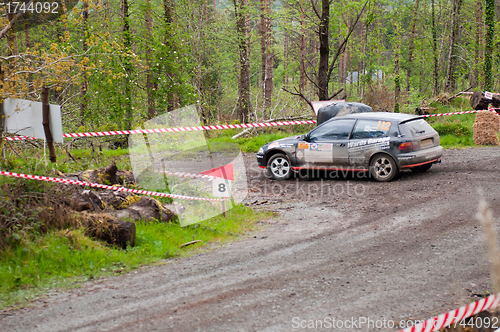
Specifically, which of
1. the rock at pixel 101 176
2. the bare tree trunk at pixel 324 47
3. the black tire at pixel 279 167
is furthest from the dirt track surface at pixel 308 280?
the bare tree trunk at pixel 324 47

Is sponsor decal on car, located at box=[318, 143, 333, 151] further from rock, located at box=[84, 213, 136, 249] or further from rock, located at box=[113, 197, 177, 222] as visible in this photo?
rock, located at box=[84, 213, 136, 249]

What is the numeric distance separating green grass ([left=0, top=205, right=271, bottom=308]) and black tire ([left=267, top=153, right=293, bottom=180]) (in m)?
4.58

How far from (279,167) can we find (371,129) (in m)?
2.70

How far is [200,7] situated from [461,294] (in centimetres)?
1853

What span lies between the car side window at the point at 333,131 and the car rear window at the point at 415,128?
131cm

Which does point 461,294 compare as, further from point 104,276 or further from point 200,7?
point 200,7

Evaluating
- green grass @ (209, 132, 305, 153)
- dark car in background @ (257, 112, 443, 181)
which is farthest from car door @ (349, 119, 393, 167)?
green grass @ (209, 132, 305, 153)

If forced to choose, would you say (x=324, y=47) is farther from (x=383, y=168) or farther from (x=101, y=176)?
(x=101, y=176)

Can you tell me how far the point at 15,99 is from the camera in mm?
7598

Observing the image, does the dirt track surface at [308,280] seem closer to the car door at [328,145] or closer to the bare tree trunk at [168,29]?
the car door at [328,145]

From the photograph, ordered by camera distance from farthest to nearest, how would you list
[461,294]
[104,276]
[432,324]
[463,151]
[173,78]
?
[173,78] < [463,151] < [104,276] < [461,294] < [432,324]

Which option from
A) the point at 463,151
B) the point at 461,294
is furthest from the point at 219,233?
the point at 463,151

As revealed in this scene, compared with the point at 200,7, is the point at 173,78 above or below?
below

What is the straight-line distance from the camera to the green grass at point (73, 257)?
541cm
